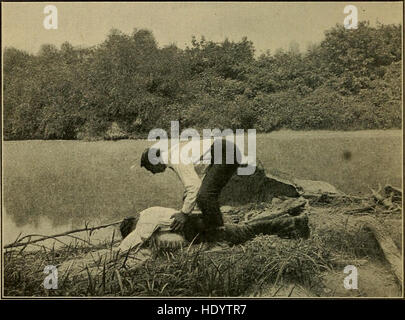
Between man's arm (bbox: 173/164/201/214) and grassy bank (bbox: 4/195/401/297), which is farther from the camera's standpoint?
man's arm (bbox: 173/164/201/214)

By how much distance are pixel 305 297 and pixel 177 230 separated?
5.20 ft

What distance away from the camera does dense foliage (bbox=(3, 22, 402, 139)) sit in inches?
219

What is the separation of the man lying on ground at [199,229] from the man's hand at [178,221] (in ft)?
0.10

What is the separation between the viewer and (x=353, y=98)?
219 inches

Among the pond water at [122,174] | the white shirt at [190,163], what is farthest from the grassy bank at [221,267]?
the white shirt at [190,163]

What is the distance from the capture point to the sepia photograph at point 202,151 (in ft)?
17.6

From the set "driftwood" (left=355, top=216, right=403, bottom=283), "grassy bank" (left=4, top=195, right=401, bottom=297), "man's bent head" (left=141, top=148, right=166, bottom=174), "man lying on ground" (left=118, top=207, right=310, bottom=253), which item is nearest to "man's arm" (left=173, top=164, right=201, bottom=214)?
"man lying on ground" (left=118, top=207, right=310, bottom=253)

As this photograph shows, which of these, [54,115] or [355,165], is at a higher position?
[54,115]

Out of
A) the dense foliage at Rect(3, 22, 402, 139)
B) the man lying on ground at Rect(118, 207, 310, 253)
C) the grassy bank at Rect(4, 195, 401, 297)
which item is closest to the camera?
the grassy bank at Rect(4, 195, 401, 297)

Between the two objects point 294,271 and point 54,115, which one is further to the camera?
point 54,115

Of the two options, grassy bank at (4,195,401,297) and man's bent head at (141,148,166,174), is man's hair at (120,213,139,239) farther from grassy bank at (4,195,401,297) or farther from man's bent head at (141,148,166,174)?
man's bent head at (141,148,166,174)
